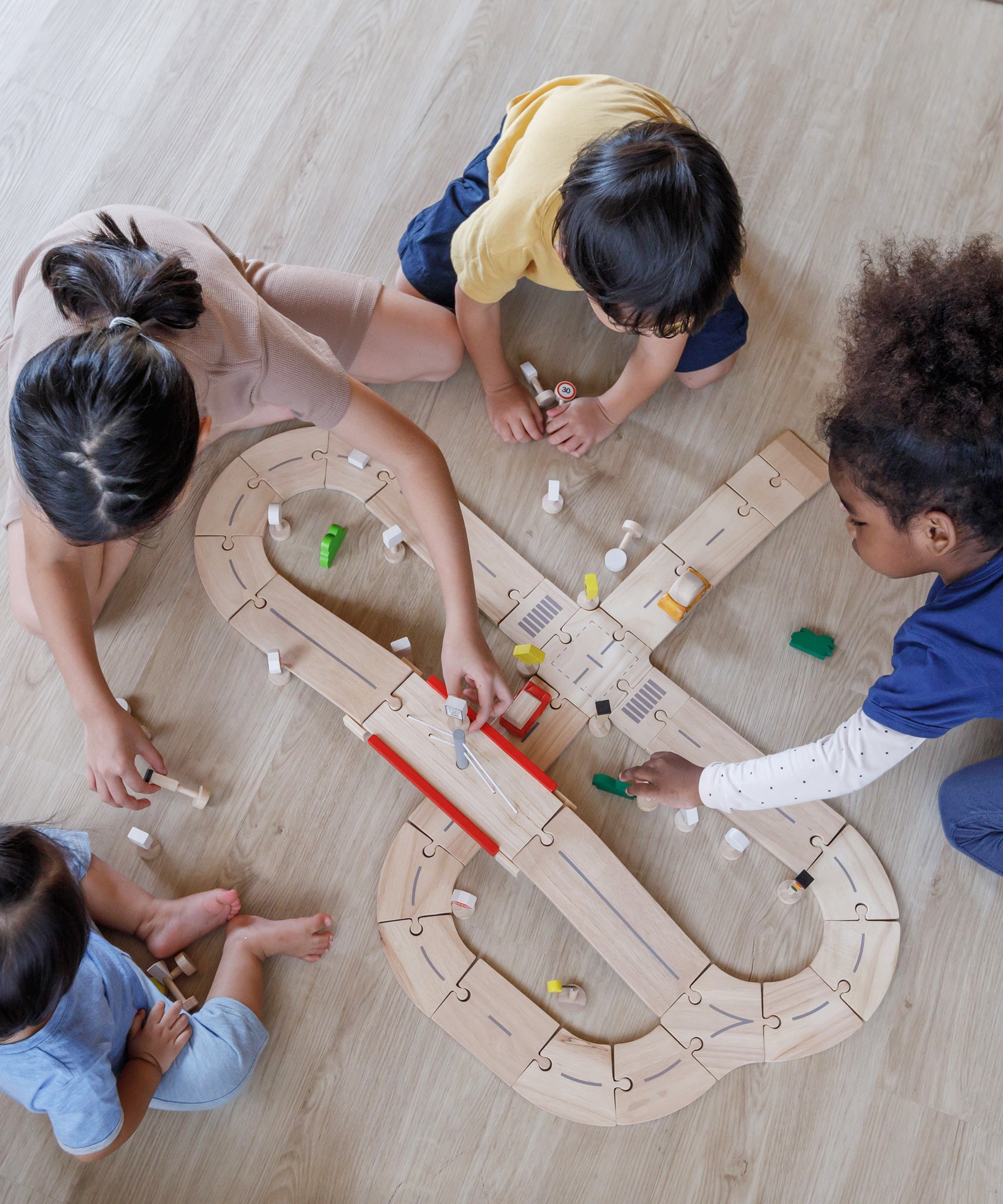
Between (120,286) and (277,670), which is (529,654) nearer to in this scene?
(277,670)

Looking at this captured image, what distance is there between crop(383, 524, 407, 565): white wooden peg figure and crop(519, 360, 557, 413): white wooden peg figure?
10.6 inches

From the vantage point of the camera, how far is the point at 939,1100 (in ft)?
3.37

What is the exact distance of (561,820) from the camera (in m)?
1.05

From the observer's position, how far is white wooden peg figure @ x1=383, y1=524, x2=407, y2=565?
1.15 metres

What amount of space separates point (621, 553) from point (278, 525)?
0.45 metres

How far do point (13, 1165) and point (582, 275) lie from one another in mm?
1142

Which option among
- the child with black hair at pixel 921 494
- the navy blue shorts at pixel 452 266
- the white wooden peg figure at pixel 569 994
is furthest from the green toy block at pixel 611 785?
the navy blue shorts at pixel 452 266

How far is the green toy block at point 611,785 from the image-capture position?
1.08 m

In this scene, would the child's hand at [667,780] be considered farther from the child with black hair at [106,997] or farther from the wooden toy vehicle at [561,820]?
the child with black hair at [106,997]

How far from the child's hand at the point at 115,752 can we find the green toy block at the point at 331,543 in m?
0.30

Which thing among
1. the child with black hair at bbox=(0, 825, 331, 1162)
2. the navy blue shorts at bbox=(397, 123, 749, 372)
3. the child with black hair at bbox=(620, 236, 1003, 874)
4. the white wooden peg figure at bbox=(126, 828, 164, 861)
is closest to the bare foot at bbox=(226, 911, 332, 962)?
the child with black hair at bbox=(0, 825, 331, 1162)

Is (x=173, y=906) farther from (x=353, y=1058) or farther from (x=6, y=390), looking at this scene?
(x=6, y=390)

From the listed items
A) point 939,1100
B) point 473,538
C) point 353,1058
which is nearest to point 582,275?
point 473,538

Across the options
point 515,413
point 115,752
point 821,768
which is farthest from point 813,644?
point 115,752
